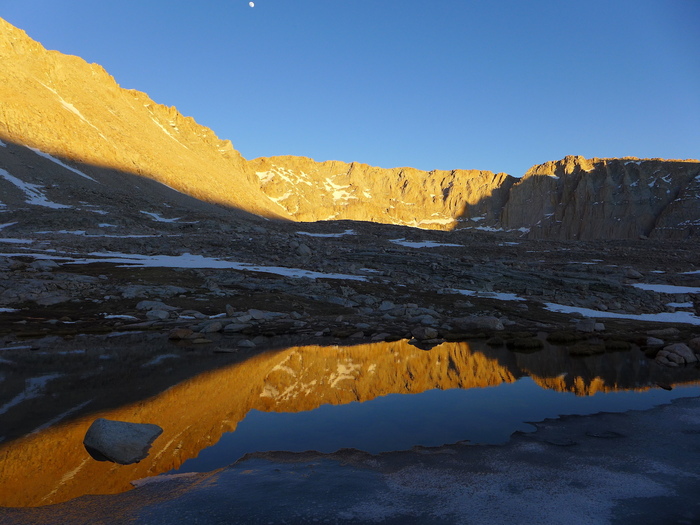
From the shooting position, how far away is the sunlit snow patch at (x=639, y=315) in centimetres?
2425

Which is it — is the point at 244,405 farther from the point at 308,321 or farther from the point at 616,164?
the point at 616,164

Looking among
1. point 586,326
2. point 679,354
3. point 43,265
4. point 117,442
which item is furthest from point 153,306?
point 679,354

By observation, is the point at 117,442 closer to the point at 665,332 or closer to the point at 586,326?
the point at 586,326

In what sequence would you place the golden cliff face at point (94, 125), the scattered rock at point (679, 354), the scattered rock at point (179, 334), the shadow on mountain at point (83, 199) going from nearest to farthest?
the scattered rock at point (679, 354)
the scattered rock at point (179, 334)
the shadow on mountain at point (83, 199)
the golden cliff face at point (94, 125)

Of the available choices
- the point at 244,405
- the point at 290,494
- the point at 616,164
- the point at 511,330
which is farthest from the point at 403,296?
the point at 616,164

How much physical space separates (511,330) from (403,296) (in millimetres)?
7836

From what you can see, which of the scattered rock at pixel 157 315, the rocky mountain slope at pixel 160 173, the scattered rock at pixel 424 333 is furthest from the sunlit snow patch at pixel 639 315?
the rocky mountain slope at pixel 160 173

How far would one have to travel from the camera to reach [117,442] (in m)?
8.24

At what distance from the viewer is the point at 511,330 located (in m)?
21.0

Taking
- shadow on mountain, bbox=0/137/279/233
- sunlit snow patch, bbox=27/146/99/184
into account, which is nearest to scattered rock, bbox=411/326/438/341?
shadow on mountain, bbox=0/137/279/233

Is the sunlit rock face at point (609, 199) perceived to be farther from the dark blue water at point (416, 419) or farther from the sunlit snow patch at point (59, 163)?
the sunlit snow patch at point (59, 163)

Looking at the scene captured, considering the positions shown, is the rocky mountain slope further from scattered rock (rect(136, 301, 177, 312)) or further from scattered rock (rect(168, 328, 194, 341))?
scattered rock (rect(168, 328, 194, 341))

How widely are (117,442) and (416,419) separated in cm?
625

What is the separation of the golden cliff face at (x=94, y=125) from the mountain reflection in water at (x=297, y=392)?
3659 inches
